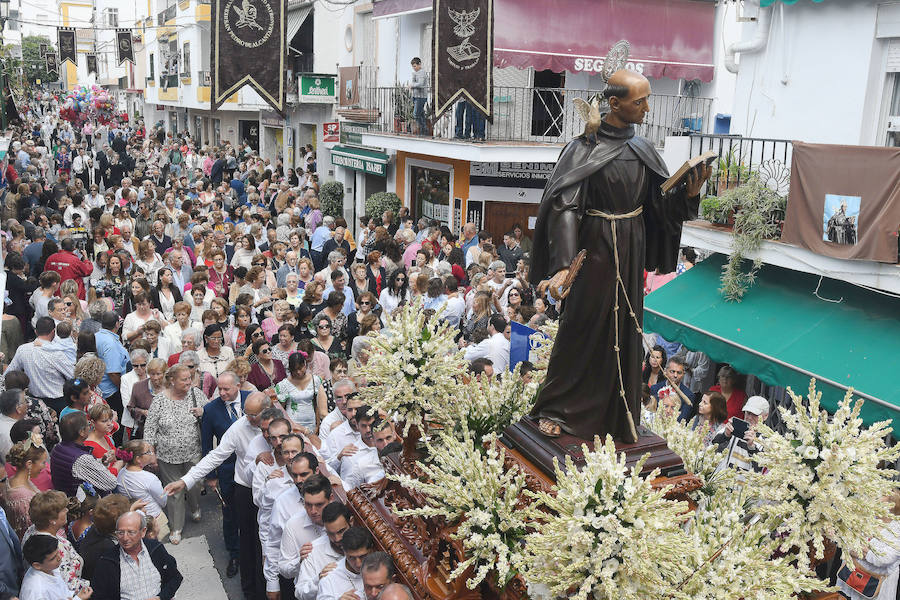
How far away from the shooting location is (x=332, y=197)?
2467 cm

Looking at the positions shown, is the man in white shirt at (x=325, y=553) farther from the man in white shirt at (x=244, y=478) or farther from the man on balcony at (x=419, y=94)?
the man on balcony at (x=419, y=94)

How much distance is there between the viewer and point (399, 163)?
71.3 feet

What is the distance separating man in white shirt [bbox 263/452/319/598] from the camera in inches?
230

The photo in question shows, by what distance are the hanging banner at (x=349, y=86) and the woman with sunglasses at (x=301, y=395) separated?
16393mm

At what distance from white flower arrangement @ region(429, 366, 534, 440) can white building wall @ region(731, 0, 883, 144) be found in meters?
6.62

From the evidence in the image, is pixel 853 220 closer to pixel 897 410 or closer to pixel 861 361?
pixel 861 361

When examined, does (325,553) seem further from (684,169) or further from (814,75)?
(814,75)

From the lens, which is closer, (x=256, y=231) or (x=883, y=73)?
(x=883, y=73)

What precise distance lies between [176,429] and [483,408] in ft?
12.4

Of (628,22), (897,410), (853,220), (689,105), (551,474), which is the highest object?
(628,22)

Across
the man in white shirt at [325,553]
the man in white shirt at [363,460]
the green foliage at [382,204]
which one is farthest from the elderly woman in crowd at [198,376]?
the green foliage at [382,204]

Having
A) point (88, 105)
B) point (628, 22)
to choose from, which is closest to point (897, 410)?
point (628, 22)

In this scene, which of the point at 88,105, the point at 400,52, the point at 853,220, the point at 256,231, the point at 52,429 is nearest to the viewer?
the point at 52,429

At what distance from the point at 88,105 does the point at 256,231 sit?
164 ft
